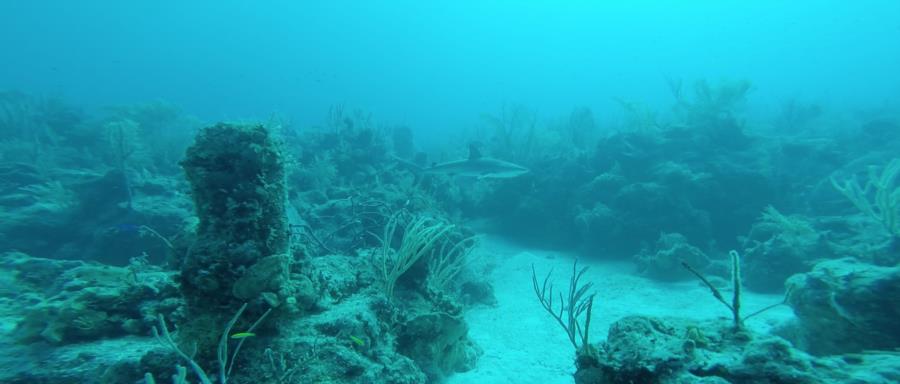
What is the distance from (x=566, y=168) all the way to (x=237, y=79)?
400ft

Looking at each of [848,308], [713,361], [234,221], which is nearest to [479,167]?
[848,308]

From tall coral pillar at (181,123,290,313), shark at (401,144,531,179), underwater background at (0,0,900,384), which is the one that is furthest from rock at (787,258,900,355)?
shark at (401,144,531,179)

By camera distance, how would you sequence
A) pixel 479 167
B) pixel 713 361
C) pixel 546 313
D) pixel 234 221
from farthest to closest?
1. pixel 479 167
2. pixel 546 313
3. pixel 234 221
4. pixel 713 361

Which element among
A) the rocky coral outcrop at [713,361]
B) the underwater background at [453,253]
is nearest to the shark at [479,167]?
the underwater background at [453,253]

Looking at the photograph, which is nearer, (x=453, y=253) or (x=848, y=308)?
(x=848, y=308)

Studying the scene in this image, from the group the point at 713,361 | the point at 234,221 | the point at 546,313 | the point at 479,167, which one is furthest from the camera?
the point at 479,167

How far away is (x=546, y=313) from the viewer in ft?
19.5

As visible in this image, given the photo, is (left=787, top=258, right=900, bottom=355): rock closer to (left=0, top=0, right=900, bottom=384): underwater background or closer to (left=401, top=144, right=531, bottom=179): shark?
(left=0, top=0, right=900, bottom=384): underwater background

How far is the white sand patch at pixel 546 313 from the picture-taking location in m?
4.36

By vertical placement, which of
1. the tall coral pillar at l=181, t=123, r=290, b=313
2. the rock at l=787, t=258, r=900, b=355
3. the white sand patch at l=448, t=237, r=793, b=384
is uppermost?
the tall coral pillar at l=181, t=123, r=290, b=313

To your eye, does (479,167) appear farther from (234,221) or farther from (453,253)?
(234,221)

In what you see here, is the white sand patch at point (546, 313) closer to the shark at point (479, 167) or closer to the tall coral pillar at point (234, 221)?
the shark at point (479, 167)

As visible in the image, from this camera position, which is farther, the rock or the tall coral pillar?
the rock

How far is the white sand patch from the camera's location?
436cm
